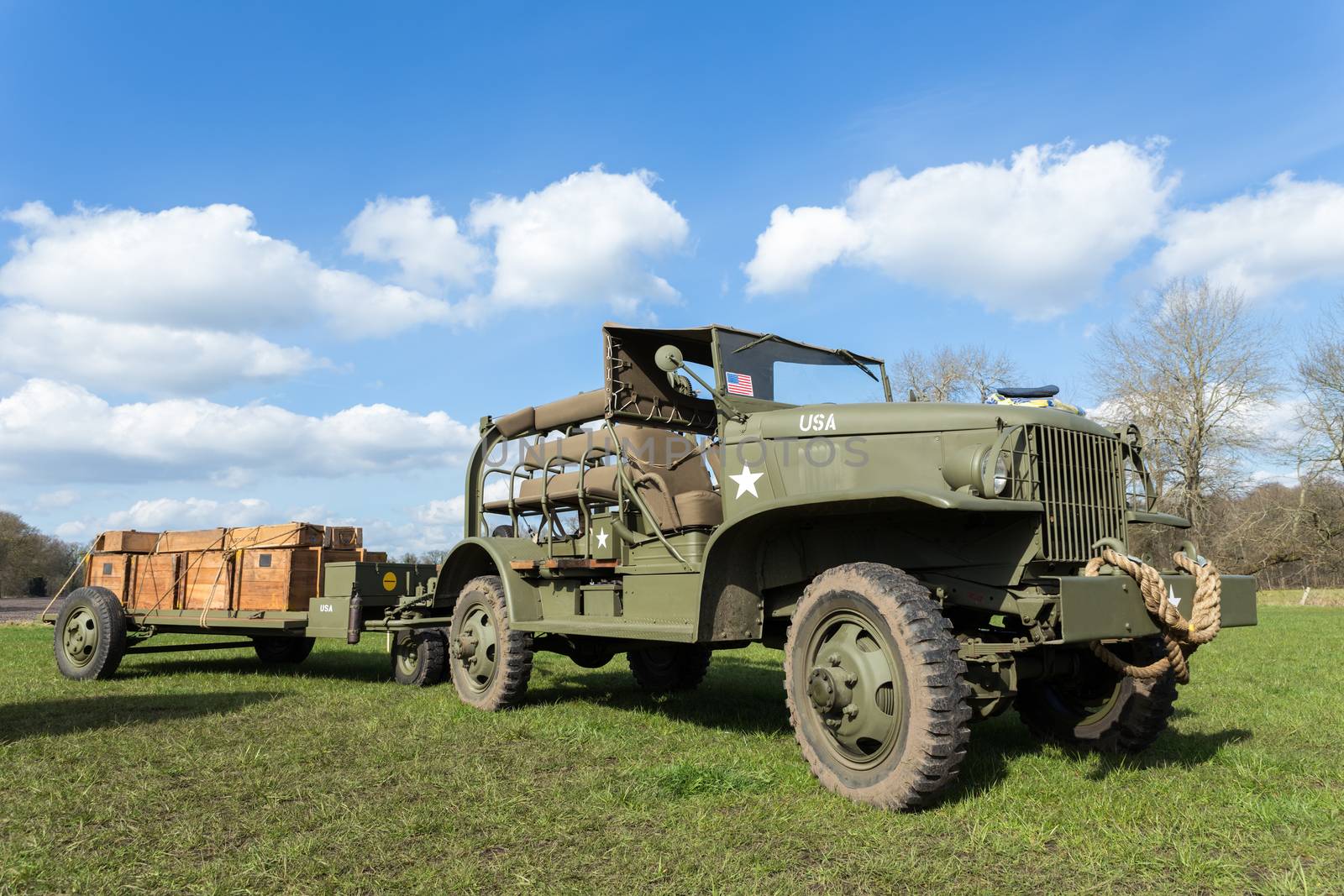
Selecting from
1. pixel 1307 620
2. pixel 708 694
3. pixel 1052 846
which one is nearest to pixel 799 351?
pixel 708 694

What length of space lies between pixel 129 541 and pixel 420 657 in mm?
3689

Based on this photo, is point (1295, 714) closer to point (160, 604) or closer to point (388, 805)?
point (388, 805)

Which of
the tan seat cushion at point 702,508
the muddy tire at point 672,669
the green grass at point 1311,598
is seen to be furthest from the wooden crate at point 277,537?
the green grass at point 1311,598

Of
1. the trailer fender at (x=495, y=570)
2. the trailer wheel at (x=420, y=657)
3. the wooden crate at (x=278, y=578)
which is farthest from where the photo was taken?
the wooden crate at (x=278, y=578)

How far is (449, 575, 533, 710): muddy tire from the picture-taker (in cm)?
708

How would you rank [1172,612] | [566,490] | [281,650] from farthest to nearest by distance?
[281,650] → [566,490] → [1172,612]

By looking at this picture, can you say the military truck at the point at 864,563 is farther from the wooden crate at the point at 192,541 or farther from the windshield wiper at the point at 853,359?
the wooden crate at the point at 192,541

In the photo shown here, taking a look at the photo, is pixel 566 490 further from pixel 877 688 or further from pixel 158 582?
pixel 158 582

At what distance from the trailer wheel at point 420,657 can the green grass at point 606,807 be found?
4.41 ft

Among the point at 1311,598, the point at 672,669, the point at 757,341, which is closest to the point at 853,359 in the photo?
the point at 757,341

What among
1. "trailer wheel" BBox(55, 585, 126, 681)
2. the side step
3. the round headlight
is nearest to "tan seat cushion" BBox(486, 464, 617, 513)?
the side step

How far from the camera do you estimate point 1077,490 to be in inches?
185

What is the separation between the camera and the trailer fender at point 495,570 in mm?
7234

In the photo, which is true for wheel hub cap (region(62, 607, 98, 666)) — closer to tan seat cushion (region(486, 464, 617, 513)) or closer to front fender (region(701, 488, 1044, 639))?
tan seat cushion (region(486, 464, 617, 513))
